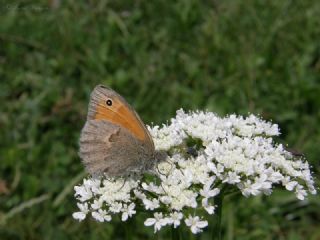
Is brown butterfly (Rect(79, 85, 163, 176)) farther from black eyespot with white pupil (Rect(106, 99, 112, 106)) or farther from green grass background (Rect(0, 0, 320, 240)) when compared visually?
green grass background (Rect(0, 0, 320, 240))

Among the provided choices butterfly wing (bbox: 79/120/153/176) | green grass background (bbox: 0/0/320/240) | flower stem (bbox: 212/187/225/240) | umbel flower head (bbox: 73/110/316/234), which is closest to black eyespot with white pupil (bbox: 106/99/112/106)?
butterfly wing (bbox: 79/120/153/176)

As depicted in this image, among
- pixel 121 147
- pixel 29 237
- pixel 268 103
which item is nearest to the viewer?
pixel 121 147

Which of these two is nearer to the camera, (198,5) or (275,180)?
(275,180)

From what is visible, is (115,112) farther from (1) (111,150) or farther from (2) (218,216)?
(2) (218,216)

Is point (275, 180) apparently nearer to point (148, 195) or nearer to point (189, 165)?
point (189, 165)

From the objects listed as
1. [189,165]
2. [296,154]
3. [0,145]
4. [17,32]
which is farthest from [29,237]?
[17,32]

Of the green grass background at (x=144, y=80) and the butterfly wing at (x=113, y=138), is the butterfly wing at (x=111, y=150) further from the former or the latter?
the green grass background at (x=144, y=80)

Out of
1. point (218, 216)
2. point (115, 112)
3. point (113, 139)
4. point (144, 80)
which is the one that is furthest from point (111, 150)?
point (144, 80)
